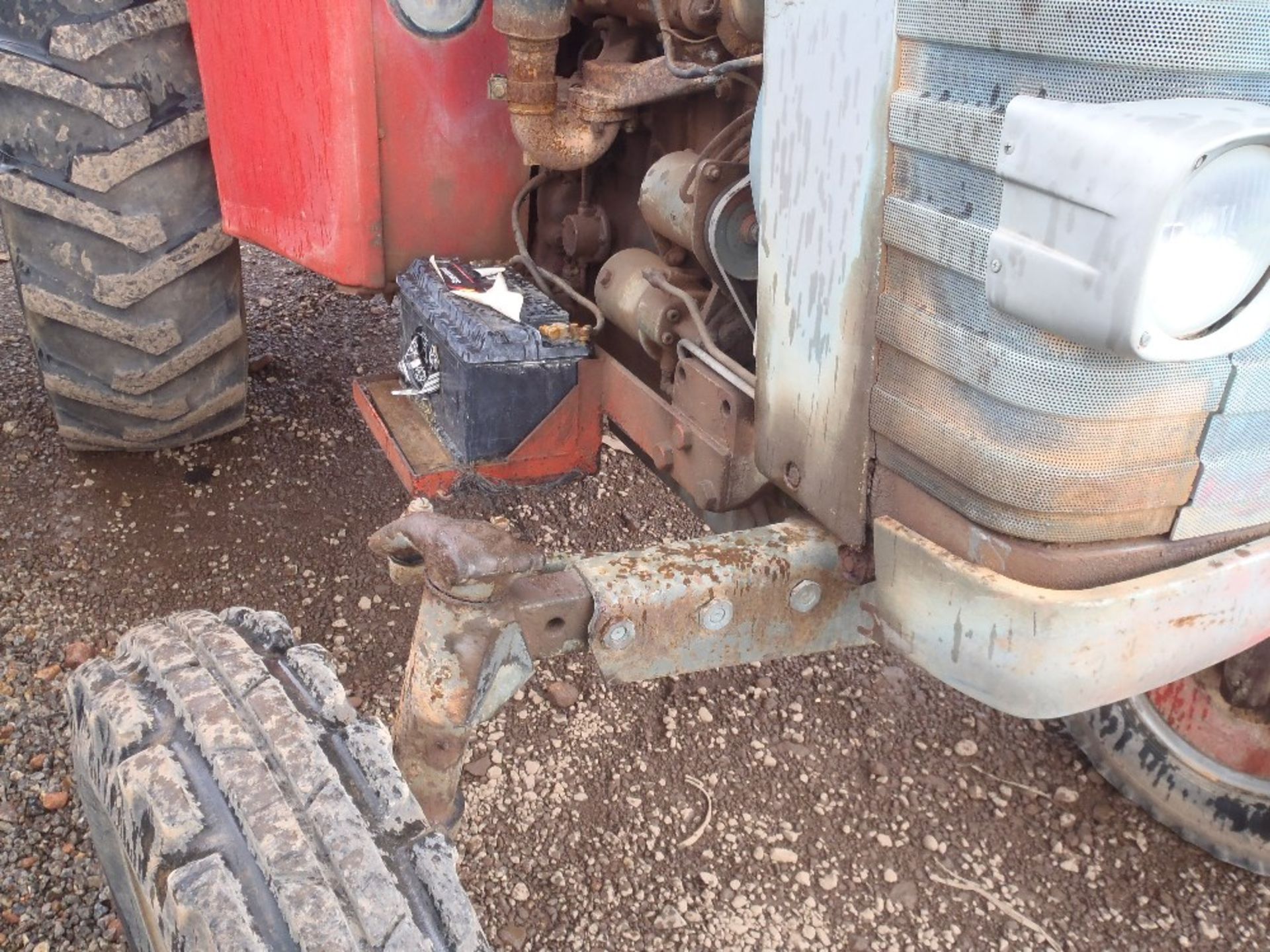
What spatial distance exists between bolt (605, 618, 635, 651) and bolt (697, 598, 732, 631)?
0.24ft

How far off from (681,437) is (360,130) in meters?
0.72

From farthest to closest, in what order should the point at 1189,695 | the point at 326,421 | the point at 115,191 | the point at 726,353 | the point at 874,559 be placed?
the point at 326,421
the point at 115,191
the point at 1189,695
the point at 726,353
the point at 874,559

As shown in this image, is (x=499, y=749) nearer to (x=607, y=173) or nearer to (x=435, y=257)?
(x=435, y=257)

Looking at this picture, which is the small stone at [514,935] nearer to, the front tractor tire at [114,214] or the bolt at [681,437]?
the bolt at [681,437]

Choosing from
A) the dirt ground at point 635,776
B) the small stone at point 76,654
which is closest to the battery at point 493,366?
the dirt ground at point 635,776

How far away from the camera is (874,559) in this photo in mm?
1173

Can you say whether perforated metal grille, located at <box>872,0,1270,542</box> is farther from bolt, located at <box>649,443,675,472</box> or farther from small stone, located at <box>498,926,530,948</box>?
small stone, located at <box>498,926,530,948</box>

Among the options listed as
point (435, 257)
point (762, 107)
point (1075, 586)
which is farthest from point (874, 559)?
point (435, 257)

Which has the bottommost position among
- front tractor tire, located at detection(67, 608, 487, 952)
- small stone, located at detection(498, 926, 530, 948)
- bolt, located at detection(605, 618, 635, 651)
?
small stone, located at detection(498, 926, 530, 948)

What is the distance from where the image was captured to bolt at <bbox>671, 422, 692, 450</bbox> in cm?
154

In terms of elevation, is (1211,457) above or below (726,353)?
above

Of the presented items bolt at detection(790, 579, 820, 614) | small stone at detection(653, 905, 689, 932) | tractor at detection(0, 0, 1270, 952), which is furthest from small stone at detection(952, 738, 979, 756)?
bolt at detection(790, 579, 820, 614)

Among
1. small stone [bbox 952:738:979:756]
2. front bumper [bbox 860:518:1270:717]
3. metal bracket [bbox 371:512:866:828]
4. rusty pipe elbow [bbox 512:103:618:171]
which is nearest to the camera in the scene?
front bumper [bbox 860:518:1270:717]

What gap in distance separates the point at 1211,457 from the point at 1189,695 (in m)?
0.92
